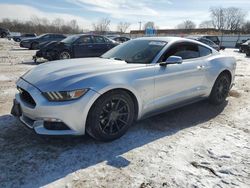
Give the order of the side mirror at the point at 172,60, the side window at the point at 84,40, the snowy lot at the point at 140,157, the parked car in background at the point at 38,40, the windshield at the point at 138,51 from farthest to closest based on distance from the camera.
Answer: the parked car in background at the point at 38,40
the side window at the point at 84,40
the windshield at the point at 138,51
the side mirror at the point at 172,60
the snowy lot at the point at 140,157

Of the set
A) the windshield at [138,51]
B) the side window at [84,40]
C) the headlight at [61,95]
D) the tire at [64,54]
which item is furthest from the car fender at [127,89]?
the side window at [84,40]

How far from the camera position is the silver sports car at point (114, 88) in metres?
3.28

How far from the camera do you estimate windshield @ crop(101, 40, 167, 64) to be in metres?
4.27

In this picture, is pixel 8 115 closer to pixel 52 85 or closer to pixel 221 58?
pixel 52 85

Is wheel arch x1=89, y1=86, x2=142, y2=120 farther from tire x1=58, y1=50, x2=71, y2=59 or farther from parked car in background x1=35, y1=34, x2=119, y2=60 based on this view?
tire x1=58, y1=50, x2=71, y2=59

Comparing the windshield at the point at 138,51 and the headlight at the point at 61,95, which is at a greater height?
the windshield at the point at 138,51

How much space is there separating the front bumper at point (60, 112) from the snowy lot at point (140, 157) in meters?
0.31

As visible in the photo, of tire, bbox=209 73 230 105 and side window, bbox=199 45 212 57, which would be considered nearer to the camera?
side window, bbox=199 45 212 57

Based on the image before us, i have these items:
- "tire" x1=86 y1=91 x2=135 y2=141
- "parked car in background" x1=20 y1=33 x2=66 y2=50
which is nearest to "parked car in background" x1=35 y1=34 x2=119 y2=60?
"parked car in background" x1=20 y1=33 x2=66 y2=50

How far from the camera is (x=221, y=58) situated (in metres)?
5.45

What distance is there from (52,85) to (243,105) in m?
4.31

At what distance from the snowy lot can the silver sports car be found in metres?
0.29

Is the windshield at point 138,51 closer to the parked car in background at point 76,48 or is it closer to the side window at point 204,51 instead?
the side window at point 204,51

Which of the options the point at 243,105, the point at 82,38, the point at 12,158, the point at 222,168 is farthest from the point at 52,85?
the point at 82,38
